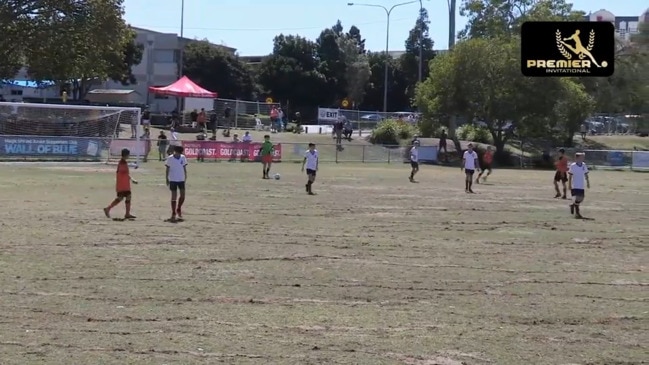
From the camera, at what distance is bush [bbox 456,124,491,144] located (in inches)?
2409

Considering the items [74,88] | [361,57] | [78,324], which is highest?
[361,57]

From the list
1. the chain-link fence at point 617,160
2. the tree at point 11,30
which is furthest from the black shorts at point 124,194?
the chain-link fence at point 617,160

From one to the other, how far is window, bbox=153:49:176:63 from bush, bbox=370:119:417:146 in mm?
41577

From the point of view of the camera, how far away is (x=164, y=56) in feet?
311

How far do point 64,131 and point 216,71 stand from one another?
4760 cm

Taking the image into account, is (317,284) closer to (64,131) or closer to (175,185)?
(175,185)

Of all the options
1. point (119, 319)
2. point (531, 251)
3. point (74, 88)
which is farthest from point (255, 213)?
point (74, 88)

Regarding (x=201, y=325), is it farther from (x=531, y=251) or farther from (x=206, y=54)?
(x=206, y=54)

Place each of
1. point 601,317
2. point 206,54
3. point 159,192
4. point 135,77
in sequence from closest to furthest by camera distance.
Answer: point 601,317 < point 159,192 < point 206,54 < point 135,77

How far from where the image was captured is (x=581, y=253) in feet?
50.3

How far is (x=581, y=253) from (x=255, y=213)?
7977mm

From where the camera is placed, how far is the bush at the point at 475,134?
201 feet

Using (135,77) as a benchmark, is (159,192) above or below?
below

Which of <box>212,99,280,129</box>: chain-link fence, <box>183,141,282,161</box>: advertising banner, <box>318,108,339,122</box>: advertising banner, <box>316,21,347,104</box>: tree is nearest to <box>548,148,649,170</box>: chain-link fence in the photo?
<box>318,108,339,122</box>: advertising banner
